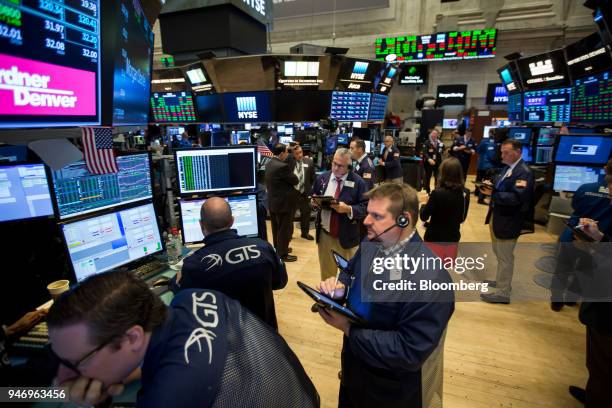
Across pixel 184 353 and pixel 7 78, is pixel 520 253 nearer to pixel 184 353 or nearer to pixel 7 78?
pixel 184 353

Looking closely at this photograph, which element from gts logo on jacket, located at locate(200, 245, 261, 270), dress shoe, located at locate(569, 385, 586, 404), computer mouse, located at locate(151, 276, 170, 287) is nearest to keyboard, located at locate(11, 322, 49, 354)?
computer mouse, located at locate(151, 276, 170, 287)

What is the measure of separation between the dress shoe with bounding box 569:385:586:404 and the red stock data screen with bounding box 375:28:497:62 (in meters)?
10.4

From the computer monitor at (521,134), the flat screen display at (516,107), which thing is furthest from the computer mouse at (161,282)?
the flat screen display at (516,107)

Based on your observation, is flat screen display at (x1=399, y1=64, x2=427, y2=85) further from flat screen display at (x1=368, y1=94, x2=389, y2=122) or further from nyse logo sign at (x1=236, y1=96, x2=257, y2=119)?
nyse logo sign at (x1=236, y1=96, x2=257, y2=119)

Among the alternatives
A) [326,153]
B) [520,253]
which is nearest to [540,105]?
Result: [520,253]

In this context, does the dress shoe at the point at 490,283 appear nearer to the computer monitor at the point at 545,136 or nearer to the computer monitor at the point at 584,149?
the computer monitor at the point at 584,149

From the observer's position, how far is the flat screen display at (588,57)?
4.85m

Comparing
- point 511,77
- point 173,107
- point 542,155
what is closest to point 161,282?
point 542,155

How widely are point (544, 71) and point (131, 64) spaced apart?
25.0 feet

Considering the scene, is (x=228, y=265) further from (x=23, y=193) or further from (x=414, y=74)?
(x=414, y=74)

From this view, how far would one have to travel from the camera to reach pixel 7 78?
1.33 m

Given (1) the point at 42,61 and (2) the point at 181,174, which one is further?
(2) the point at 181,174

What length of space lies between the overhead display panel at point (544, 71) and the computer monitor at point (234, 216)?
6775mm

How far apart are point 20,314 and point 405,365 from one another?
235cm
